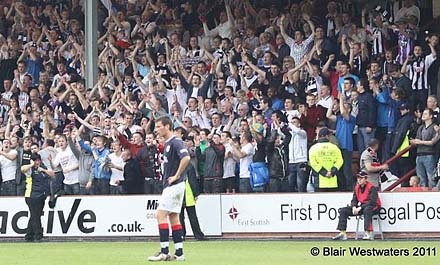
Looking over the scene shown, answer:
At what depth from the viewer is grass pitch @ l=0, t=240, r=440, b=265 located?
18.1 meters

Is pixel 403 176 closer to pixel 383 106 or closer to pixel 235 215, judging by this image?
pixel 383 106

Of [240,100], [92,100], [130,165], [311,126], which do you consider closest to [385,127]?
[311,126]

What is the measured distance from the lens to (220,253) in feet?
66.5

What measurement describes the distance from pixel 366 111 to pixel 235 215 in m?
3.45

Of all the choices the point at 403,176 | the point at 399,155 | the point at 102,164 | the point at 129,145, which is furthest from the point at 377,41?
the point at 102,164

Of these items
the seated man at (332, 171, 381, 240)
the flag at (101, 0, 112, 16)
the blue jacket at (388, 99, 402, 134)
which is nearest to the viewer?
the seated man at (332, 171, 381, 240)

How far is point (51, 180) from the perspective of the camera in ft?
88.6

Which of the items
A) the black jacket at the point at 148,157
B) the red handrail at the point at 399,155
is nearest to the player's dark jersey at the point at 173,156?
the red handrail at the point at 399,155

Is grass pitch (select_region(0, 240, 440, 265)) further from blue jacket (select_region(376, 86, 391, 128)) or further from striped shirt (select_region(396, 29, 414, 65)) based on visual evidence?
striped shirt (select_region(396, 29, 414, 65))

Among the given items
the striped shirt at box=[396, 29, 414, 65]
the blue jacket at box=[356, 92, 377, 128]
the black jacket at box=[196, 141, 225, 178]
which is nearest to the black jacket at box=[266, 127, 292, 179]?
the black jacket at box=[196, 141, 225, 178]

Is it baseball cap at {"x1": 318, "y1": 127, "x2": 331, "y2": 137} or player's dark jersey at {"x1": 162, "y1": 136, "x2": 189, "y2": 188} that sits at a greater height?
baseball cap at {"x1": 318, "y1": 127, "x2": 331, "y2": 137}

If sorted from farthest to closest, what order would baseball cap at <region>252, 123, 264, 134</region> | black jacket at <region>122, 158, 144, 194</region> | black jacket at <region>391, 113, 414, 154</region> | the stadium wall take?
1. black jacket at <region>122, 158, 144, 194</region>
2. baseball cap at <region>252, 123, 264, 134</region>
3. black jacket at <region>391, 113, 414, 154</region>
4. the stadium wall

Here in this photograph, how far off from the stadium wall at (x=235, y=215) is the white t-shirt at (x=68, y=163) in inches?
38.8

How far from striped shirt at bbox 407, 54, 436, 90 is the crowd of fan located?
2 cm
